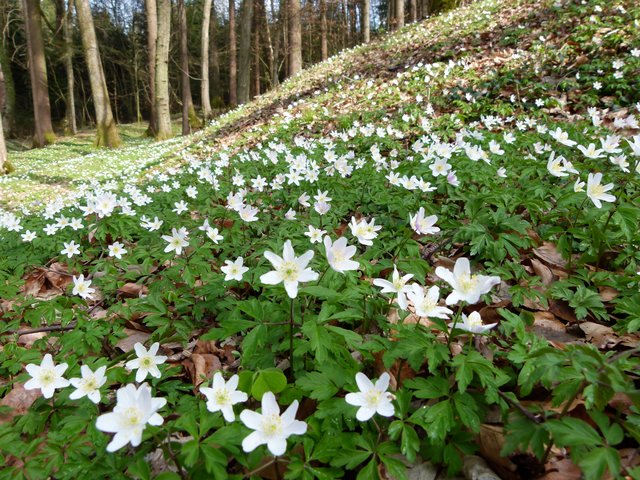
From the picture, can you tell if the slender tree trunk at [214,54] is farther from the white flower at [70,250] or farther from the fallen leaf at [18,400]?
the fallen leaf at [18,400]

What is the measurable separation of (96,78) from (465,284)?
1975 cm

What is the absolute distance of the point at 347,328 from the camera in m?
2.17

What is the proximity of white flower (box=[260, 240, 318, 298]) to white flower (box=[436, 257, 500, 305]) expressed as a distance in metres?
0.55

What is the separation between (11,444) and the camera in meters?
1.53

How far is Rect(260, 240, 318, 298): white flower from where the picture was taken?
1.52m

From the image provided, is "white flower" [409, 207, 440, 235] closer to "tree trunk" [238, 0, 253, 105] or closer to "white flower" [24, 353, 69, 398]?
"white flower" [24, 353, 69, 398]

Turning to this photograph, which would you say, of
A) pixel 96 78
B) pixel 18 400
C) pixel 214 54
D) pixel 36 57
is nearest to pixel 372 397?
pixel 18 400

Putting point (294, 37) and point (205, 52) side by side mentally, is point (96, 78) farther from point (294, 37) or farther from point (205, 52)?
point (294, 37)

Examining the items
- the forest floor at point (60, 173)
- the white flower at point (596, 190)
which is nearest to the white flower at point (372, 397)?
the white flower at point (596, 190)

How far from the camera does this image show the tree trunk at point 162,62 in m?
15.2

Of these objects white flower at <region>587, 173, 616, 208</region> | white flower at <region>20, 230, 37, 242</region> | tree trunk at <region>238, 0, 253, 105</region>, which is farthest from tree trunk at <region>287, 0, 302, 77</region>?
white flower at <region>587, 173, 616, 208</region>

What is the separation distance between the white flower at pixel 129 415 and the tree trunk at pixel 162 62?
696 inches

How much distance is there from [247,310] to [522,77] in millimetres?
7225

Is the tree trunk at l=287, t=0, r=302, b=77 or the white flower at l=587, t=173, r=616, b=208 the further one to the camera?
the tree trunk at l=287, t=0, r=302, b=77
